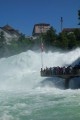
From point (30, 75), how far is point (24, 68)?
8653mm

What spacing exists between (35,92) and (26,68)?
63.5ft

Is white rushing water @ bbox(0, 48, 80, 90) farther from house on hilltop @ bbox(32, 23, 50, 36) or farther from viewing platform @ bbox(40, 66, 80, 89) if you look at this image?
house on hilltop @ bbox(32, 23, 50, 36)

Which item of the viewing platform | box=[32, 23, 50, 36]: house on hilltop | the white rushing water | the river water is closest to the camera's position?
the river water

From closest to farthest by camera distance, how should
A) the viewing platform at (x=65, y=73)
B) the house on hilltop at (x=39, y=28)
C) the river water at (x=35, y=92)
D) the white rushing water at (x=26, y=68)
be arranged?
the river water at (x=35, y=92) → the viewing platform at (x=65, y=73) → the white rushing water at (x=26, y=68) → the house on hilltop at (x=39, y=28)

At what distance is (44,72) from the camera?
38469 millimetres

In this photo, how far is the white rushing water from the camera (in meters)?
Answer: 43.2

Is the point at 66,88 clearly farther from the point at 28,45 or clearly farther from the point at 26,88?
the point at 28,45

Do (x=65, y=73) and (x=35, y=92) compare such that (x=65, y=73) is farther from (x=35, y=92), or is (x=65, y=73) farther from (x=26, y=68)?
(x=26, y=68)

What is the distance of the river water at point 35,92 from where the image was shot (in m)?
22.4

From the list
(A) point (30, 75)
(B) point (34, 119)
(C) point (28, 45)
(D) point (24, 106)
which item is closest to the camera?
(B) point (34, 119)

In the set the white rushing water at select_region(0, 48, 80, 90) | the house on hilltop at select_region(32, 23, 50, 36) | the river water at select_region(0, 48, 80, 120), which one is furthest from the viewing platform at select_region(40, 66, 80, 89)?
the house on hilltop at select_region(32, 23, 50, 36)

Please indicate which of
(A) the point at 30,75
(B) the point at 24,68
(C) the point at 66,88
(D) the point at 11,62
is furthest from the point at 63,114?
(D) the point at 11,62

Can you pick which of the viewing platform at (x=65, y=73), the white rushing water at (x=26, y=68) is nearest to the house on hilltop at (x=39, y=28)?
the white rushing water at (x=26, y=68)

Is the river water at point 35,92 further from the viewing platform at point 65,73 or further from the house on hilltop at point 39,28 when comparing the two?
the house on hilltop at point 39,28
